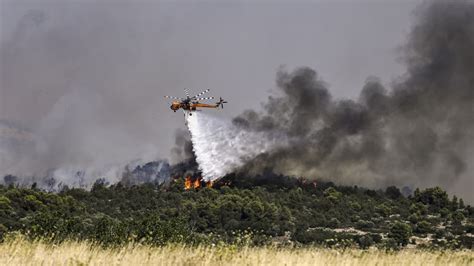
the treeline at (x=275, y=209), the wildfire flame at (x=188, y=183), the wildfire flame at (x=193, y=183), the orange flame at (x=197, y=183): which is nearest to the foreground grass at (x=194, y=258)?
the treeline at (x=275, y=209)

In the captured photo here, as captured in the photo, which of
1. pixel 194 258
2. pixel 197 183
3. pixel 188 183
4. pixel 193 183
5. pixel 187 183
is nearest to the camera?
pixel 194 258

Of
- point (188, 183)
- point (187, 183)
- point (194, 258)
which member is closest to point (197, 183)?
point (187, 183)

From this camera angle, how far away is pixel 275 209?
4432 inches

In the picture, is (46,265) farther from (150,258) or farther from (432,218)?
(432,218)

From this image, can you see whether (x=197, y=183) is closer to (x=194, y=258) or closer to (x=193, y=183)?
(x=193, y=183)

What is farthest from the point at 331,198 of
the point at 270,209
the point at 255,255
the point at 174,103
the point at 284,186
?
the point at 255,255

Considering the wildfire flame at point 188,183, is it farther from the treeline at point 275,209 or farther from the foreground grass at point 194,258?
the foreground grass at point 194,258

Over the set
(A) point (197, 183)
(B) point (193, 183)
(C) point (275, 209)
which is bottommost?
(C) point (275, 209)

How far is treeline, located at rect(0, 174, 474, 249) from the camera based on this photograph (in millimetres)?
92750

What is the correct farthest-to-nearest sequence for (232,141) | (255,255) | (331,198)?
1. (331,198)
2. (232,141)
3. (255,255)

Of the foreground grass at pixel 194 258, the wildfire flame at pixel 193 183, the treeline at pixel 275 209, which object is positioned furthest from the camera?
the wildfire flame at pixel 193 183

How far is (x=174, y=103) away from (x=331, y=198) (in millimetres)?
84190

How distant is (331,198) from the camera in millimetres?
140000

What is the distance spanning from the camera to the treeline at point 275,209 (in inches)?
3652
